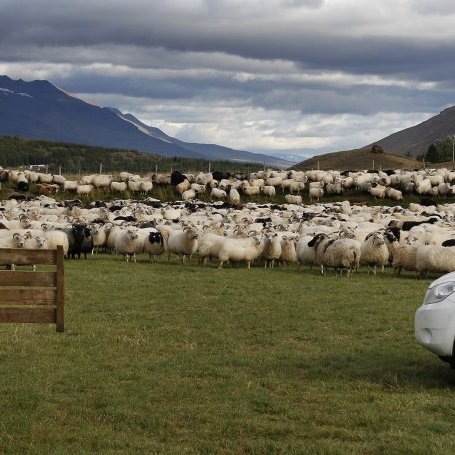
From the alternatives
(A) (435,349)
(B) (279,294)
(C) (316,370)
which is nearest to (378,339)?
(C) (316,370)

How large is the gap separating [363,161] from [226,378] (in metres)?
71.0

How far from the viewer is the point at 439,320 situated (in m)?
9.64

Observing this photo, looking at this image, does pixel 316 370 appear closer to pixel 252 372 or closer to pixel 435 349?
pixel 252 372

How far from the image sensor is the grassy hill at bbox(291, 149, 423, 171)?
76.6m

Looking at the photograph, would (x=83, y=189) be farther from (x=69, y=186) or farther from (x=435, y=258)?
(x=435, y=258)

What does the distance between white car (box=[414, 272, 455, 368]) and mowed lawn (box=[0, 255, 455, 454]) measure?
0.54 m

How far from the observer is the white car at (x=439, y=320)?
957cm

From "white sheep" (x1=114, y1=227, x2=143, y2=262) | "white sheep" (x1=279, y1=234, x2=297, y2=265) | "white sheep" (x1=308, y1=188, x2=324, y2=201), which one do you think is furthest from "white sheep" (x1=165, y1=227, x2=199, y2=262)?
"white sheep" (x1=308, y1=188, x2=324, y2=201)

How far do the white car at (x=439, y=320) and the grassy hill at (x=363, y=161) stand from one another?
65571 mm

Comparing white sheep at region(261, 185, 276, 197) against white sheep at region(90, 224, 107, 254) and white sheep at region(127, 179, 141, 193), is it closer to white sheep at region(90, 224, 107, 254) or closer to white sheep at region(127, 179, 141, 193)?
white sheep at region(127, 179, 141, 193)

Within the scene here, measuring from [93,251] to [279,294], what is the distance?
14271mm

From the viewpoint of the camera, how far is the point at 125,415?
28.1ft

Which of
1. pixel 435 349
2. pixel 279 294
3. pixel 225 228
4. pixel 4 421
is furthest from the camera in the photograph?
pixel 225 228

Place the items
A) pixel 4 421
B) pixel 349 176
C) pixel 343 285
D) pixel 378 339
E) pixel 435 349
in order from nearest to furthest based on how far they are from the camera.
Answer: pixel 4 421 < pixel 435 349 < pixel 378 339 < pixel 343 285 < pixel 349 176
